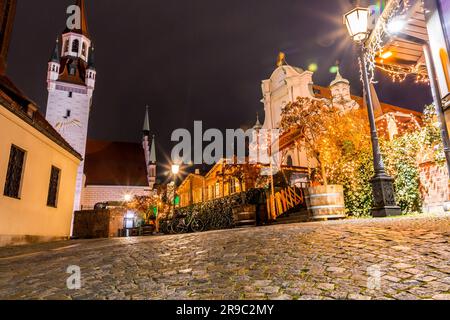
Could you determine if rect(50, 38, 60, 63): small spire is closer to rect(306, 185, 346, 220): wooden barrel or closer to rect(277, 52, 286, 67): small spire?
rect(277, 52, 286, 67): small spire

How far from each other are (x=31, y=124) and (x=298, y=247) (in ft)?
40.4

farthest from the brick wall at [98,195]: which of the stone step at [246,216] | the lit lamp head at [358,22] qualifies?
the lit lamp head at [358,22]

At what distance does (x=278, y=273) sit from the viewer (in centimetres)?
318

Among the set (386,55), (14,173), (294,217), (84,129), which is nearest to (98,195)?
(84,129)

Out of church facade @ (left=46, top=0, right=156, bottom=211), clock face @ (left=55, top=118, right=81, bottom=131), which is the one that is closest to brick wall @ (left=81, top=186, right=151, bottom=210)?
church facade @ (left=46, top=0, right=156, bottom=211)

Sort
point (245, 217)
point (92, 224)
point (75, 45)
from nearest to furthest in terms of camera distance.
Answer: point (245, 217), point (92, 224), point (75, 45)

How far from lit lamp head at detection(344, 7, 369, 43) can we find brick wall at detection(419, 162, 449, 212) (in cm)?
510

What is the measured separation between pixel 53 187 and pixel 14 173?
3705 mm

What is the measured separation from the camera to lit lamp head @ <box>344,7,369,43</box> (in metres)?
8.54

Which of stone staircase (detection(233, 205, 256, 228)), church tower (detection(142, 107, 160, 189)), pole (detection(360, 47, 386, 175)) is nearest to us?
pole (detection(360, 47, 386, 175))

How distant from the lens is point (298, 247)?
440 centimetres

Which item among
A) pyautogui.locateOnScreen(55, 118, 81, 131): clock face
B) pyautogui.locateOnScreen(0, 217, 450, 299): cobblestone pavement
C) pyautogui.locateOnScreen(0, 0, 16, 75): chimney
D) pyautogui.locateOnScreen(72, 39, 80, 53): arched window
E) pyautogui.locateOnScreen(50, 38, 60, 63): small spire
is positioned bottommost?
pyautogui.locateOnScreen(0, 217, 450, 299): cobblestone pavement

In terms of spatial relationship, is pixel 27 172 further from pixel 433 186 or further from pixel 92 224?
pixel 433 186
